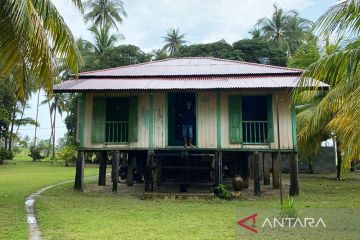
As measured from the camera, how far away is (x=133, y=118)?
495 inches

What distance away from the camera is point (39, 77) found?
303 inches

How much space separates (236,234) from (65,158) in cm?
2537

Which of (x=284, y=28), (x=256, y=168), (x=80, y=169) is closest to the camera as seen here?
(x=256, y=168)

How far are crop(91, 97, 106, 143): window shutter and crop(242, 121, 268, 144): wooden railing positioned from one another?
464cm

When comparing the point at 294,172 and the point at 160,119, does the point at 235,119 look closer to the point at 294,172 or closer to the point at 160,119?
the point at 160,119

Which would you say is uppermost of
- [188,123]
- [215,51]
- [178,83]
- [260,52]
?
[215,51]

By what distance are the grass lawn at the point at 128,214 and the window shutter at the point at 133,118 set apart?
1995mm

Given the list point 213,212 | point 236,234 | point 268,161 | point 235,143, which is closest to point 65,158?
point 268,161

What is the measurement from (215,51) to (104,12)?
1314 cm

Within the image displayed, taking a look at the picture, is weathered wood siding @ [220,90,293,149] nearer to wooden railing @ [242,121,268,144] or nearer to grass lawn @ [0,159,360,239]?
wooden railing @ [242,121,268,144]

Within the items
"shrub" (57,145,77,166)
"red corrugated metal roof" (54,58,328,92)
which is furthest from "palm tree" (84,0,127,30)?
"red corrugated metal roof" (54,58,328,92)

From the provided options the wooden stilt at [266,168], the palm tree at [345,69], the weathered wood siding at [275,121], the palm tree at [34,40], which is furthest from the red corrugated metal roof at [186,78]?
the wooden stilt at [266,168]

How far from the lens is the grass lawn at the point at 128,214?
22.4 ft

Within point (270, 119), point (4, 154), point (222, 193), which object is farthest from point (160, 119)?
point (4, 154)
